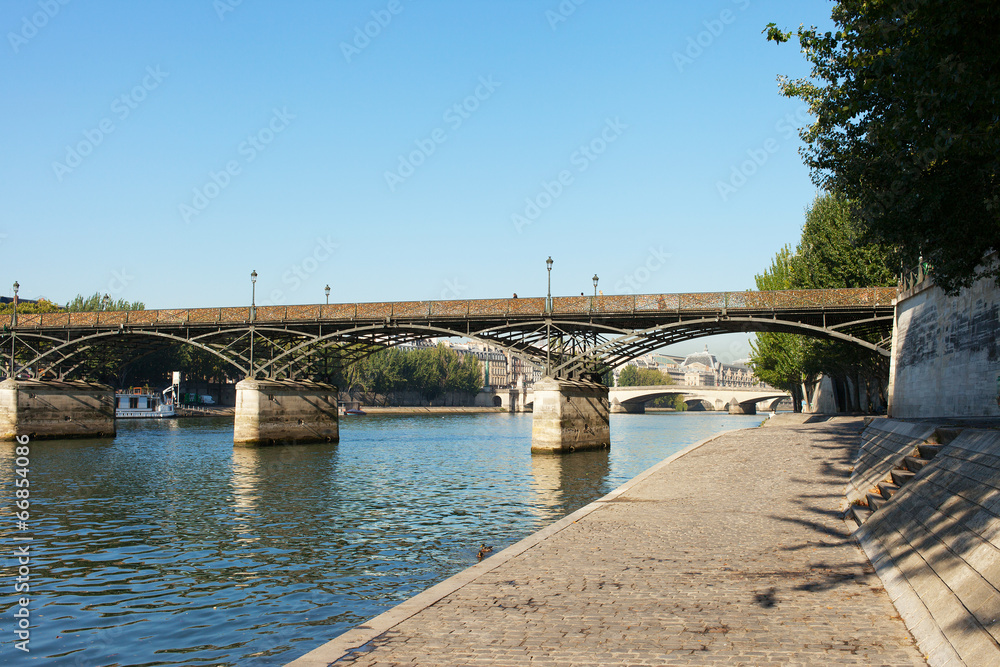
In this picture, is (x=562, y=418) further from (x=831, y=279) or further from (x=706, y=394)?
(x=706, y=394)

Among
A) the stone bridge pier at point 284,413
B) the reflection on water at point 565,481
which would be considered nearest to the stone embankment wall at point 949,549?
the reflection on water at point 565,481

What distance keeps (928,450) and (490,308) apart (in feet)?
118

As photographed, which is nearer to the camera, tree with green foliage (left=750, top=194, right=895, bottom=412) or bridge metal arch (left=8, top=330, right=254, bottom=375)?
tree with green foliage (left=750, top=194, right=895, bottom=412)

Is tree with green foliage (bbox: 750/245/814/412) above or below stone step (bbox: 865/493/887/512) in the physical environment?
above

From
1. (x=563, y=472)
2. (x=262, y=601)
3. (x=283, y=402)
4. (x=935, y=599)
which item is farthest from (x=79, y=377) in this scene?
(x=935, y=599)

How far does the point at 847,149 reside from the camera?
18422 millimetres

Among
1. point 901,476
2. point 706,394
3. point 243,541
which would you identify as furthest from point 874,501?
point 706,394

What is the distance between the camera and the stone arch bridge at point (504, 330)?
142 feet

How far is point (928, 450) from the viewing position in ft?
44.7

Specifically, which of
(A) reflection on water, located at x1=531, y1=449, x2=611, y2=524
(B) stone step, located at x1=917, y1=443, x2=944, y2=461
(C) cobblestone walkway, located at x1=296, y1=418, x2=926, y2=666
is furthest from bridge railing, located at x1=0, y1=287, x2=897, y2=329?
(B) stone step, located at x1=917, y1=443, x2=944, y2=461

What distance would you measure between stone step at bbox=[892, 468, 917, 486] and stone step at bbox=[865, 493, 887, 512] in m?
0.42

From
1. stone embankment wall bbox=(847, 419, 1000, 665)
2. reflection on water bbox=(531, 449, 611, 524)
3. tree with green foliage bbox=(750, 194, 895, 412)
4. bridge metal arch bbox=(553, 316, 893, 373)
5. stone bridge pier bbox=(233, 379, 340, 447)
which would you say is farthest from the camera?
stone bridge pier bbox=(233, 379, 340, 447)

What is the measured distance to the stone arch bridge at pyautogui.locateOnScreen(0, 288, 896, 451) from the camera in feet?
142

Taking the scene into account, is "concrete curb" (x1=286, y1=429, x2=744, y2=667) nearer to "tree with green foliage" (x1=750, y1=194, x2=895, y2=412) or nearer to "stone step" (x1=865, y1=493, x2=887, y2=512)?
"stone step" (x1=865, y1=493, x2=887, y2=512)
